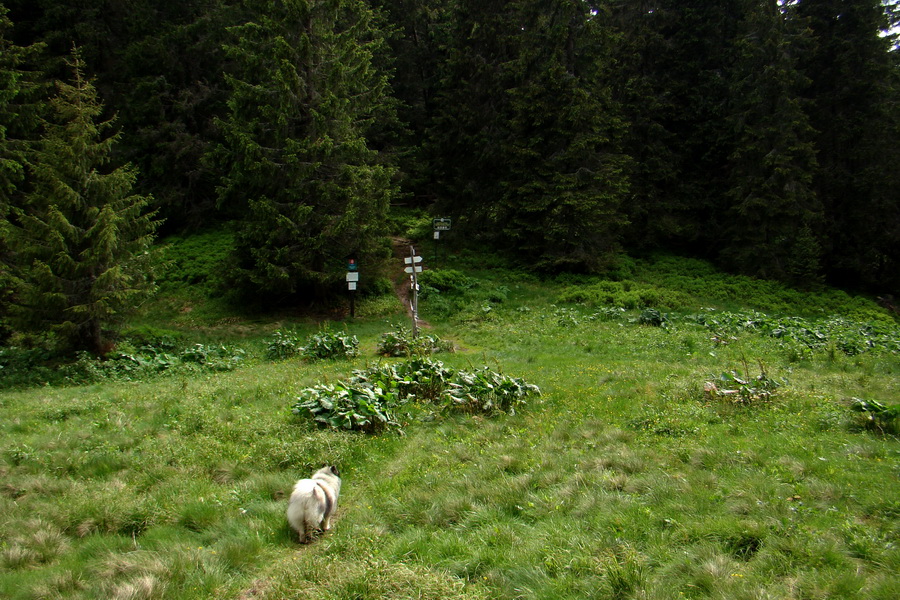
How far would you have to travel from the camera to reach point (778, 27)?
27.0m

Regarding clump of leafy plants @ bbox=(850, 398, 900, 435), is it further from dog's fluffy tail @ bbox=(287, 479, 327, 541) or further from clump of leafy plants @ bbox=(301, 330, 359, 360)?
clump of leafy plants @ bbox=(301, 330, 359, 360)

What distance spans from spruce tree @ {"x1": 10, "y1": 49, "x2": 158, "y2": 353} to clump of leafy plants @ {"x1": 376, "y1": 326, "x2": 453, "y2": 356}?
7498 millimetres

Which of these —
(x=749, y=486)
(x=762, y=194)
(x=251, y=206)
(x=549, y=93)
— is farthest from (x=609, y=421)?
(x=762, y=194)

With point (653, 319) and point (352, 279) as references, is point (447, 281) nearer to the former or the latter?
point (352, 279)

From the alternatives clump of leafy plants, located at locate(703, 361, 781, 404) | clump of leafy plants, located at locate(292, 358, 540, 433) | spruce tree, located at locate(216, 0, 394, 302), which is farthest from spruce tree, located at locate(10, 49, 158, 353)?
clump of leafy plants, located at locate(703, 361, 781, 404)

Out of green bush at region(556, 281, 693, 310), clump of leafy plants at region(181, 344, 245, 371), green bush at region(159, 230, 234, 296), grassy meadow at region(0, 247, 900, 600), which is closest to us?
grassy meadow at region(0, 247, 900, 600)

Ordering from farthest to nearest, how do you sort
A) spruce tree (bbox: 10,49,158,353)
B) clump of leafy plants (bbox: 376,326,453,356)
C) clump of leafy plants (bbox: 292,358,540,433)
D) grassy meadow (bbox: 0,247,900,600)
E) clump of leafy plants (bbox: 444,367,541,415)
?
1. clump of leafy plants (bbox: 376,326,453,356)
2. spruce tree (bbox: 10,49,158,353)
3. clump of leafy plants (bbox: 444,367,541,415)
4. clump of leafy plants (bbox: 292,358,540,433)
5. grassy meadow (bbox: 0,247,900,600)

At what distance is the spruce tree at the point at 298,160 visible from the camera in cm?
1938

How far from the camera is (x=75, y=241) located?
1345 cm

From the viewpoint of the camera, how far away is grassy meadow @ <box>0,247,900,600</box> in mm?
3609

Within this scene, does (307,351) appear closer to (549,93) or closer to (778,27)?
(549,93)

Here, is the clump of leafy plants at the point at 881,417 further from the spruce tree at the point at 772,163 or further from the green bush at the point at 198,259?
the spruce tree at the point at 772,163

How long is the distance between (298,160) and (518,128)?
41.3 feet

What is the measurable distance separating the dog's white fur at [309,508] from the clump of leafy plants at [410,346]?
28.7ft
